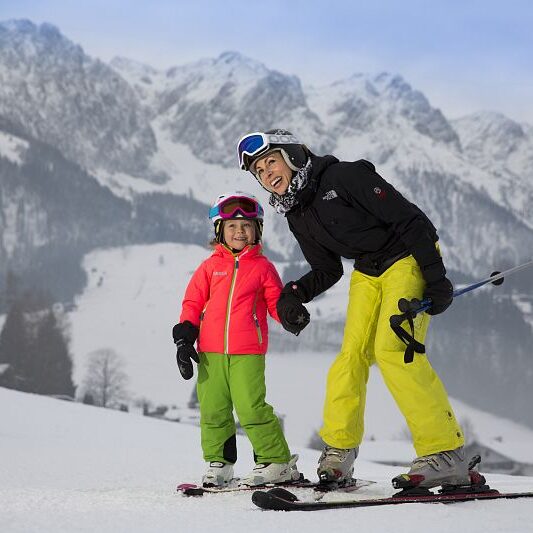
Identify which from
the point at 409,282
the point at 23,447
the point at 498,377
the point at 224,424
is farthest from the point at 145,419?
the point at 498,377

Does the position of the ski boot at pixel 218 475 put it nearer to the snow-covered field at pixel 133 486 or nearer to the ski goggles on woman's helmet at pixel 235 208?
the snow-covered field at pixel 133 486

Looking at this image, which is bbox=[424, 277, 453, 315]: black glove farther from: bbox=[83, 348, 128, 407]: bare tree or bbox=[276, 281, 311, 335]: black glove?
bbox=[83, 348, 128, 407]: bare tree

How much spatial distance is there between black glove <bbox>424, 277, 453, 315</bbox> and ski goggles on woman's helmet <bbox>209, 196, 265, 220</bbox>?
4.05 feet

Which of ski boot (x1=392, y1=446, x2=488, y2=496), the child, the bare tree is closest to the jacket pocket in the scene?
the child

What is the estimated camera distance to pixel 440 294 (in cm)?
380

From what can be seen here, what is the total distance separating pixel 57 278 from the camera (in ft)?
598

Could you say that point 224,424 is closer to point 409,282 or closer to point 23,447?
point 409,282

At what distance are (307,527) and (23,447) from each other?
5.58 m

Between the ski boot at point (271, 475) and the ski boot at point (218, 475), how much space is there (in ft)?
0.29

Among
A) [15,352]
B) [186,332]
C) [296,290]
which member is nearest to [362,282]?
[296,290]

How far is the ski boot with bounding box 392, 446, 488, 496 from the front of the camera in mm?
3652

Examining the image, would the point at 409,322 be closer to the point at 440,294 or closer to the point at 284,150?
the point at 440,294

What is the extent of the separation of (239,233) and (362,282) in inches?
32.8

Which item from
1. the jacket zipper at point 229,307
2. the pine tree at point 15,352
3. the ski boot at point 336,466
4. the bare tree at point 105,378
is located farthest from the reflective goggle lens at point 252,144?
the bare tree at point 105,378
